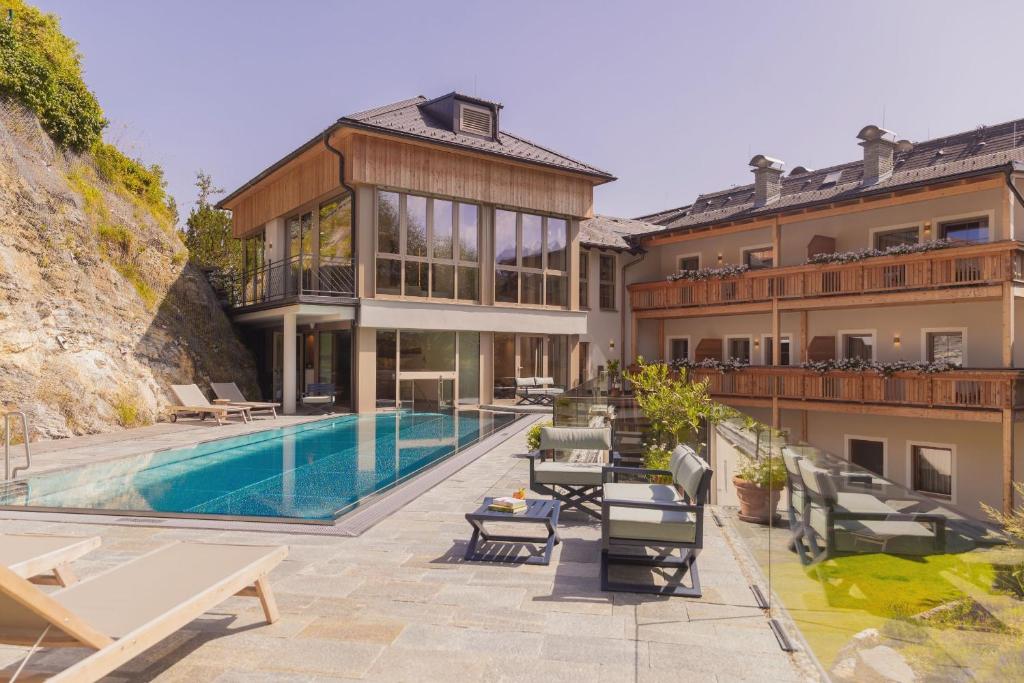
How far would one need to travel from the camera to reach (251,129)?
31297mm

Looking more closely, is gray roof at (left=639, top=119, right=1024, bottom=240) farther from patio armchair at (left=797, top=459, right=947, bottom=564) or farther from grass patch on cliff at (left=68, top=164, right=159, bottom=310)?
grass patch on cliff at (left=68, top=164, right=159, bottom=310)

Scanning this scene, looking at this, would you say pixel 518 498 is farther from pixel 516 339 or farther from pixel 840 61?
pixel 840 61

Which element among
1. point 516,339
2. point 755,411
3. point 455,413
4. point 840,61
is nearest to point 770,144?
point 840,61

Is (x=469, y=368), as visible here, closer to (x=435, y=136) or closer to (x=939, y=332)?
(x=435, y=136)

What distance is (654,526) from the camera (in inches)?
178

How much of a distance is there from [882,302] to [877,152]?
204 inches

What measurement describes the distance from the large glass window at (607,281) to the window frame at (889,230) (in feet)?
27.5

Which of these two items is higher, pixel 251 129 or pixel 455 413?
pixel 251 129

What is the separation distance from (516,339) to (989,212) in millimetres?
13016

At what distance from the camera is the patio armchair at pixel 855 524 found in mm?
2799

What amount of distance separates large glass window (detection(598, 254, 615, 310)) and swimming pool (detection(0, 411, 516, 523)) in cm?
1039

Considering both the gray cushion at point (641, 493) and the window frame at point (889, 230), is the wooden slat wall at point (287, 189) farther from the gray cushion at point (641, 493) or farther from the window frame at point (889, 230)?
the window frame at point (889, 230)

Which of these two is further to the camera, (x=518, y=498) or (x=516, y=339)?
(x=516, y=339)

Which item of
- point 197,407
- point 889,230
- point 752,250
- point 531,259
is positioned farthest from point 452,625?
point 752,250
